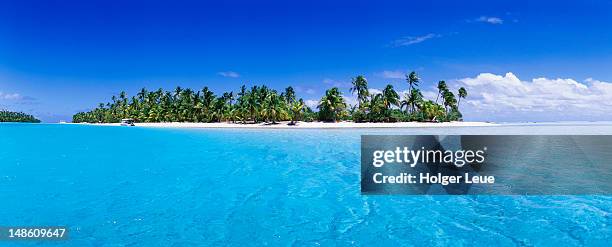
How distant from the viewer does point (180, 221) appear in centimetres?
1119

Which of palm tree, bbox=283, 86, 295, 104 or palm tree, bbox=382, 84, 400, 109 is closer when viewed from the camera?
palm tree, bbox=382, 84, 400, 109

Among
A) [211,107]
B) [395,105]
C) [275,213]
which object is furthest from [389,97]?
[275,213]

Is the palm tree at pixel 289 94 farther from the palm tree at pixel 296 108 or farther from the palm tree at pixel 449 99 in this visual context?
the palm tree at pixel 449 99

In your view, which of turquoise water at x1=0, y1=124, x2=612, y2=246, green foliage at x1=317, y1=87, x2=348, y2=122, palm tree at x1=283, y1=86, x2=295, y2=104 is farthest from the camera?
palm tree at x1=283, y1=86, x2=295, y2=104

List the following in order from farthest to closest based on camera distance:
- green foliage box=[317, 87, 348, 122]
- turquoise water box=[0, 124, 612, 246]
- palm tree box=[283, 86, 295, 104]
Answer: palm tree box=[283, 86, 295, 104], green foliage box=[317, 87, 348, 122], turquoise water box=[0, 124, 612, 246]

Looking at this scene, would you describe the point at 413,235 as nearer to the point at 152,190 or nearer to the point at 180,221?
the point at 180,221

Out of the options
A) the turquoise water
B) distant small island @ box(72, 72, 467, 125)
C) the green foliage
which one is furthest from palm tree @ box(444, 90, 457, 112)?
the turquoise water

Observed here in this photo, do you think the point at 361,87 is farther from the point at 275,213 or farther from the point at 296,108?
the point at 275,213

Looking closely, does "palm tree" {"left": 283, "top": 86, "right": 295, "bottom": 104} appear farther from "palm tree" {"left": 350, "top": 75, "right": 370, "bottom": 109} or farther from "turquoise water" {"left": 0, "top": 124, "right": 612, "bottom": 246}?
"turquoise water" {"left": 0, "top": 124, "right": 612, "bottom": 246}

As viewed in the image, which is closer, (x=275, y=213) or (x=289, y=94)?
(x=275, y=213)

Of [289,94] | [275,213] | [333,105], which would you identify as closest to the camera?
[275,213]

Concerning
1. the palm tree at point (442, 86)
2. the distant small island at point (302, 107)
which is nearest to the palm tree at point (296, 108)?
the distant small island at point (302, 107)

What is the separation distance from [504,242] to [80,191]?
49.2 feet

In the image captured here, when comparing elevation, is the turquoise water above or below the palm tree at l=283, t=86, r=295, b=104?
below
